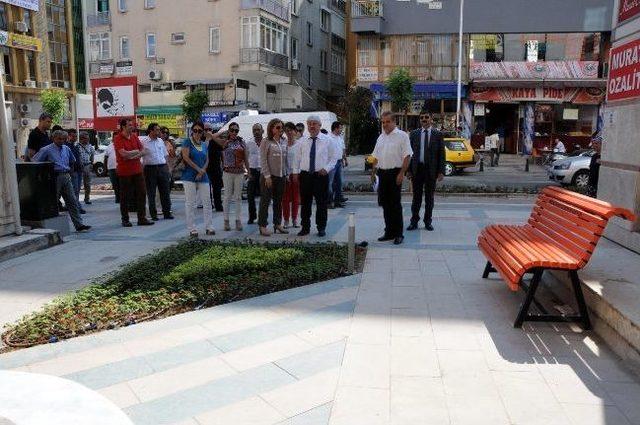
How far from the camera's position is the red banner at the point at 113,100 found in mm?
14141

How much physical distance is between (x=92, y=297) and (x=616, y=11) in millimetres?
→ 7266

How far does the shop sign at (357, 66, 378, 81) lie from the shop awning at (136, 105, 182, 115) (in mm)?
12520

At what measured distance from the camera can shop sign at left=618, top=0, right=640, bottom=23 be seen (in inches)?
259

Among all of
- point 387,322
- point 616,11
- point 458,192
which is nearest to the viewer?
point 387,322

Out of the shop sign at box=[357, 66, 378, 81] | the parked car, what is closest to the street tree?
the shop sign at box=[357, 66, 378, 81]

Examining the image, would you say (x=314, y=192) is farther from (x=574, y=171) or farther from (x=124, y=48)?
(x=124, y=48)

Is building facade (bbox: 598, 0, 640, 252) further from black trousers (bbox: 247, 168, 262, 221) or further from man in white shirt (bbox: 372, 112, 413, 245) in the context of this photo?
black trousers (bbox: 247, 168, 262, 221)

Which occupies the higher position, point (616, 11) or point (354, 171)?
point (616, 11)

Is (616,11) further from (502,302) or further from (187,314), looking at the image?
(187,314)

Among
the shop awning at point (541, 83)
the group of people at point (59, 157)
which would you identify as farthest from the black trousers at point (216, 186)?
the shop awning at point (541, 83)

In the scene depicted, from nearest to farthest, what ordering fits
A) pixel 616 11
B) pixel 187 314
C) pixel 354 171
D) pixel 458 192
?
pixel 187 314 → pixel 616 11 → pixel 458 192 → pixel 354 171

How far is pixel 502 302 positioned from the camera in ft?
18.5

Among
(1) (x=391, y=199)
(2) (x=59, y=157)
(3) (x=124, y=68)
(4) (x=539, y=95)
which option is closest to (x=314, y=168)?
(1) (x=391, y=199)

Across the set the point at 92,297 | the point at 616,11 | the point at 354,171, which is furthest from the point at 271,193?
the point at 354,171
